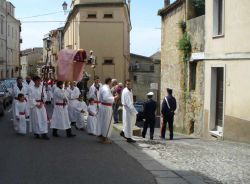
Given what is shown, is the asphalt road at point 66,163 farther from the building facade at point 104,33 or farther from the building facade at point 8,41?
the building facade at point 8,41

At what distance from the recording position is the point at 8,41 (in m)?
65.1

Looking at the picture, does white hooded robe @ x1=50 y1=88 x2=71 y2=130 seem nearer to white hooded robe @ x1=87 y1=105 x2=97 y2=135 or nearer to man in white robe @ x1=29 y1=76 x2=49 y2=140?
man in white robe @ x1=29 y1=76 x2=49 y2=140

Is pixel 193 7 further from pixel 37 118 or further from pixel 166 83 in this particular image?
pixel 37 118

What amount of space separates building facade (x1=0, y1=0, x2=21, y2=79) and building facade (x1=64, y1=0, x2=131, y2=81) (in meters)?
18.7

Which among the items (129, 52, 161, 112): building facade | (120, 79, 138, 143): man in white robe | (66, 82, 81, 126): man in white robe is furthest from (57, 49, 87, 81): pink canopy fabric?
(129, 52, 161, 112): building facade

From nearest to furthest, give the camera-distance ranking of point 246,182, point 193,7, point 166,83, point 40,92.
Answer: point 246,182, point 40,92, point 193,7, point 166,83

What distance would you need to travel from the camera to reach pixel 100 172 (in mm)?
9398

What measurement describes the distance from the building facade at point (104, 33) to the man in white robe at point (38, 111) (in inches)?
1115

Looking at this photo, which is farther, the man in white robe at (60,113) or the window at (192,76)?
the window at (192,76)

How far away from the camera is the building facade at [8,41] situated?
60438 mm

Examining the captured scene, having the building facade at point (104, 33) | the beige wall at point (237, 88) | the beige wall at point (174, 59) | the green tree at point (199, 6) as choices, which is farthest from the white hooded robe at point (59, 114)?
the building facade at point (104, 33)

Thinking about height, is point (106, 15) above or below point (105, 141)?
above

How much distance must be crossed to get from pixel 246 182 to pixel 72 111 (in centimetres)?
965

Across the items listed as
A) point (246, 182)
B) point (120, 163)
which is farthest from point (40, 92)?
point (246, 182)
